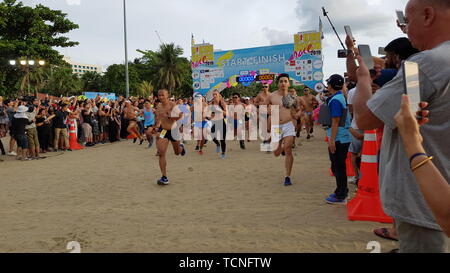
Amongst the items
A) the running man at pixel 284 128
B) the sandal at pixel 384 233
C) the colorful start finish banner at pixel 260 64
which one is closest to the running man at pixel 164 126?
the running man at pixel 284 128

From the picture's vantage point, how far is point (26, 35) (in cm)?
3222

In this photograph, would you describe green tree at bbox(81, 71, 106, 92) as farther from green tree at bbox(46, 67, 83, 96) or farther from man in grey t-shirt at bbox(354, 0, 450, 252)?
man in grey t-shirt at bbox(354, 0, 450, 252)

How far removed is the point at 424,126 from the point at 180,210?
4.19 meters

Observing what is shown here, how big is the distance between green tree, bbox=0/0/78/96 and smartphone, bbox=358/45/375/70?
34.1 m

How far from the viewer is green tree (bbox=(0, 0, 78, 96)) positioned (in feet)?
100

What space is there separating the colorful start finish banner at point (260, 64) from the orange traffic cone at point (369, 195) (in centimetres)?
2118

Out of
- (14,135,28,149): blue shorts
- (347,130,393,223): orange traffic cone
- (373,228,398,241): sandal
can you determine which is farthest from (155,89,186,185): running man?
(14,135,28,149): blue shorts

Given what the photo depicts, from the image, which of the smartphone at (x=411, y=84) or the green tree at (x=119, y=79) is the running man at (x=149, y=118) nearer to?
the smartphone at (x=411, y=84)

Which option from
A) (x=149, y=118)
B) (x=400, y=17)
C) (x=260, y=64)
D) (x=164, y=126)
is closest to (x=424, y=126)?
(x=400, y=17)

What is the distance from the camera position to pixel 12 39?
3181cm
